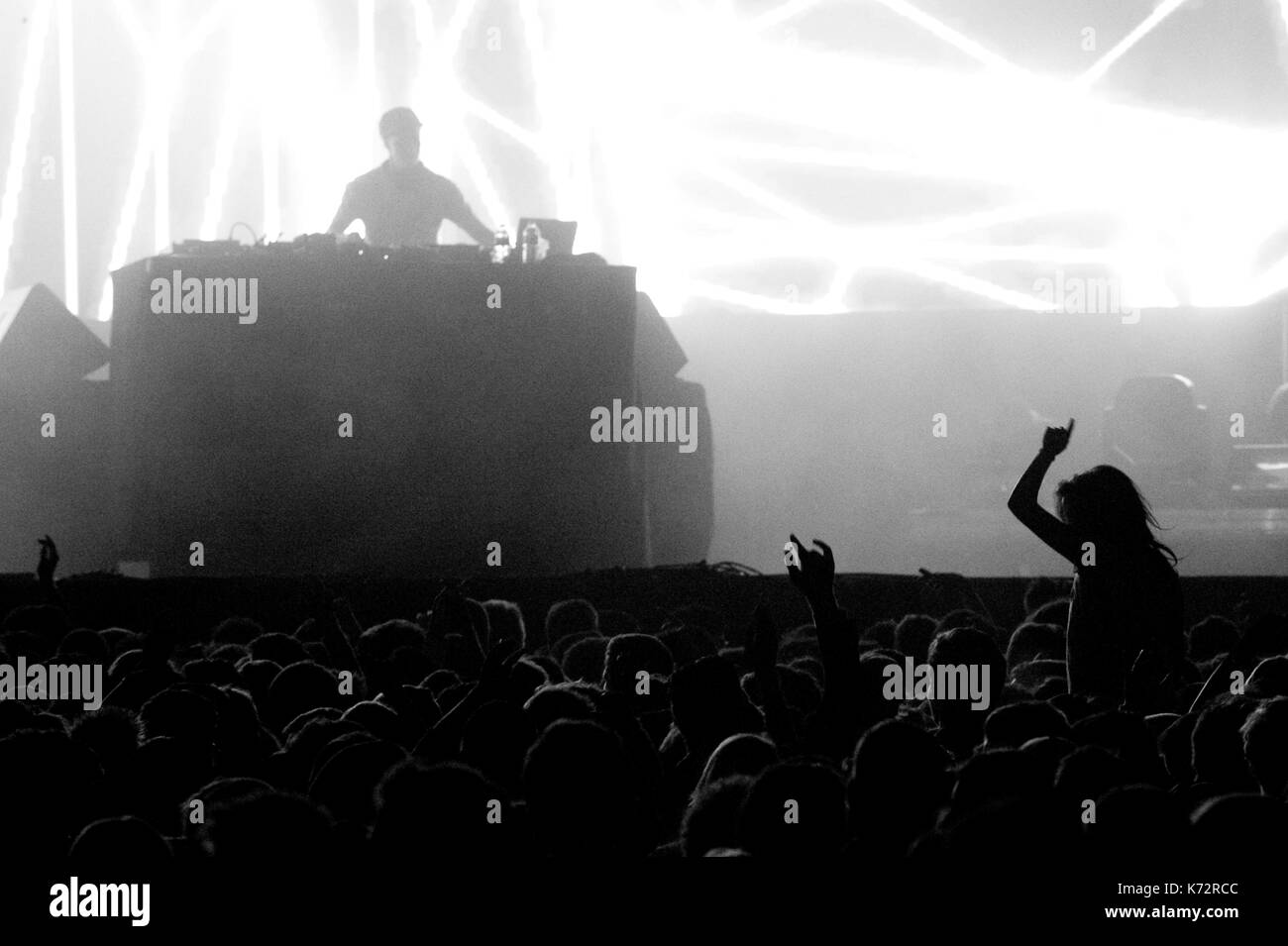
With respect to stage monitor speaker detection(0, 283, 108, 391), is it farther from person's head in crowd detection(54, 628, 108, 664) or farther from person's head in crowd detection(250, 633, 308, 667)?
person's head in crowd detection(250, 633, 308, 667)

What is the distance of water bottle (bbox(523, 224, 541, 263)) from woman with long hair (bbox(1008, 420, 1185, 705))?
11.9 ft

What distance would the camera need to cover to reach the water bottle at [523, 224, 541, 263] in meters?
7.27

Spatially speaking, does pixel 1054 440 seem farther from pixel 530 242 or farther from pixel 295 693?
pixel 530 242

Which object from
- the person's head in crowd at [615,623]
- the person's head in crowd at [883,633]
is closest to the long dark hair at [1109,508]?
the person's head in crowd at [883,633]

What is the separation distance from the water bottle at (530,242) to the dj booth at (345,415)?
33cm

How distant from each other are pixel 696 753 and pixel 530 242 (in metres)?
4.69

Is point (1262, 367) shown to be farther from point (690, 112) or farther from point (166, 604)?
point (166, 604)

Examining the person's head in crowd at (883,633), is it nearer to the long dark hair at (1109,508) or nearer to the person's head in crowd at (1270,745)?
the long dark hair at (1109,508)

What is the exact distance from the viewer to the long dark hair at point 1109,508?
13.3 feet

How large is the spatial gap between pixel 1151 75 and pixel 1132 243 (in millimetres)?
1512

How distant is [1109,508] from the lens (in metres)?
4.04

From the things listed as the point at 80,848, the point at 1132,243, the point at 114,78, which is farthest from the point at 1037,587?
the point at 114,78

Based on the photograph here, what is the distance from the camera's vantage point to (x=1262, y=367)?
12055mm

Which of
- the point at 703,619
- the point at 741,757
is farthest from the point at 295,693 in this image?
the point at 703,619
